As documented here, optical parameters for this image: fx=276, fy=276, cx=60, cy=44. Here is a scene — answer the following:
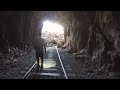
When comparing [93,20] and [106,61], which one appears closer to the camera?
[106,61]

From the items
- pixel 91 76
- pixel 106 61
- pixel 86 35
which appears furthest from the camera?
pixel 86 35

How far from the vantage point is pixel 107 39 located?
50.2ft

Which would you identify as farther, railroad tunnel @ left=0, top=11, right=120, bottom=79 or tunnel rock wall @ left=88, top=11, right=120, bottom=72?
railroad tunnel @ left=0, top=11, right=120, bottom=79

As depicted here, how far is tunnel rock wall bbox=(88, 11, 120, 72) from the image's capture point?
1310cm

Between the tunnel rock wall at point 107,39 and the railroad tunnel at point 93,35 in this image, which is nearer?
the tunnel rock wall at point 107,39

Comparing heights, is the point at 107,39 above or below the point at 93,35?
below

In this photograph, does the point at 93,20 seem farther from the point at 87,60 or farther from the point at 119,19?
the point at 119,19

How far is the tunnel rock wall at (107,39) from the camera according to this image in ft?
43.0

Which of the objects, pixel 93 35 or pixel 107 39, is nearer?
pixel 107 39

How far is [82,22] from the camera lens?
2441 cm
